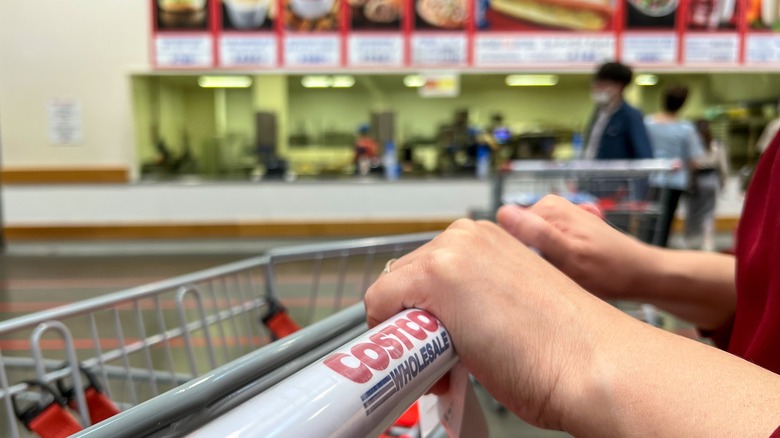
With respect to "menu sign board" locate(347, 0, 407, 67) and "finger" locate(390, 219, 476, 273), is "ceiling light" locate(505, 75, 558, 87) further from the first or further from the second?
"finger" locate(390, 219, 476, 273)

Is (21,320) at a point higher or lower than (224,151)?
lower

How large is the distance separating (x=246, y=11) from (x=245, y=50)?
0.42 m

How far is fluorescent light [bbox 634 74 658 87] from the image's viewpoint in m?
6.71

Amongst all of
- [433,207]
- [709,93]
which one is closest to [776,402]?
[433,207]

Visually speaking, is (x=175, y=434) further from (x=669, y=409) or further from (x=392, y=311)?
(x=669, y=409)

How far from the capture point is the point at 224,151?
7566mm

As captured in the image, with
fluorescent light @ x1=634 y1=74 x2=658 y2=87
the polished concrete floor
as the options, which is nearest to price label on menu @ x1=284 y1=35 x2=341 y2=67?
the polished concrete floor

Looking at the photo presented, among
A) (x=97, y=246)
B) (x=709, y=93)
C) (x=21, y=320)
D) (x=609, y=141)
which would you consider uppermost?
(x=709, y=93)

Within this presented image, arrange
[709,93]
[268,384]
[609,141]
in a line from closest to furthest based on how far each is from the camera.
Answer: [268,384]
[609,141]
[709,93]

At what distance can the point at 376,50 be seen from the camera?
6.23 metres

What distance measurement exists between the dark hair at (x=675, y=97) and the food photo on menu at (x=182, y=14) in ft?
15.5

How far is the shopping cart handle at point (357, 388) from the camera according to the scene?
0.34 m

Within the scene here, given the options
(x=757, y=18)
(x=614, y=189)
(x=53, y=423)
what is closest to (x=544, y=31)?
(x=757, y=18)

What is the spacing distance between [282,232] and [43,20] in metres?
3.64
